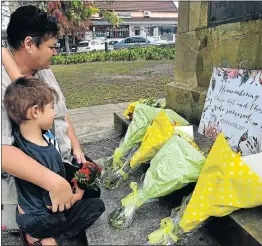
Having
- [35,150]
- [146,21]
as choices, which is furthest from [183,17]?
[146,21]

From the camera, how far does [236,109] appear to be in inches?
94.1

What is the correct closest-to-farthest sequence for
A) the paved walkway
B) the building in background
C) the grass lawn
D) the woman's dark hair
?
the woman's dark hair, the paved walkway, the grass lawn, the building in background

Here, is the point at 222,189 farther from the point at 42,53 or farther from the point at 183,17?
the point at 183,17

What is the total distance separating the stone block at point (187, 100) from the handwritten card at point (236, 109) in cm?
24

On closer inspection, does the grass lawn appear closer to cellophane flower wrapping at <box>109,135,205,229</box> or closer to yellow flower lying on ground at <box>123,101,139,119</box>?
yellow flower lying on ground at <box>123,101,139,119</box>

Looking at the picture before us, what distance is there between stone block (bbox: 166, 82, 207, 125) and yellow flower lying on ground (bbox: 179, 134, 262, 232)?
56.4 inches

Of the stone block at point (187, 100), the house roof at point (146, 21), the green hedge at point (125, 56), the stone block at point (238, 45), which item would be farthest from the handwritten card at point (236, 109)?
the house roof at point (146, 21)

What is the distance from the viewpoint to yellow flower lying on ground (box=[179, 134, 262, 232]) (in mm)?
1498

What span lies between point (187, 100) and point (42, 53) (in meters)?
1.76

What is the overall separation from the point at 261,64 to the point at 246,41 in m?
0.25

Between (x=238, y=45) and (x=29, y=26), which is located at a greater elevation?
(x=29, y=26)

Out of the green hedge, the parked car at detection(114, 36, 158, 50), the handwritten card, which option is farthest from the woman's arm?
the parked car at detection(114, 36, 158, 50)

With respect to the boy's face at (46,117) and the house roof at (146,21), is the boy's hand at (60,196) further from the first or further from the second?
the house roof at (146,21)

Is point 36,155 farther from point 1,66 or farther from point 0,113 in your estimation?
point 1,66
